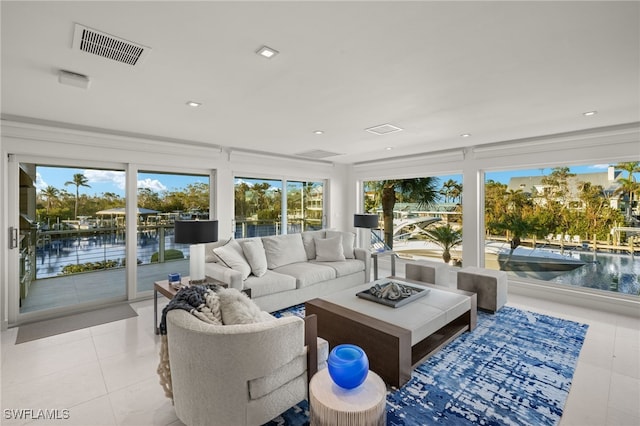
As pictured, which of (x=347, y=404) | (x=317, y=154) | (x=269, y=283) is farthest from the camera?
(x=317, y=154)

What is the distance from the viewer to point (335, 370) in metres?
1.66

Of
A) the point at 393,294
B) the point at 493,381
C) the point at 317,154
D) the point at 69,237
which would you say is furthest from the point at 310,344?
the point at 317,154

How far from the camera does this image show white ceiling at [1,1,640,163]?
1.63 meters

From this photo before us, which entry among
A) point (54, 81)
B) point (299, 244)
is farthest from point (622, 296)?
point (54, 81)

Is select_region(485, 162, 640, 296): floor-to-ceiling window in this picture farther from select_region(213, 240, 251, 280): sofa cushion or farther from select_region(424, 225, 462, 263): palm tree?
select_region(213, 240, 251, 280): sofa cushion

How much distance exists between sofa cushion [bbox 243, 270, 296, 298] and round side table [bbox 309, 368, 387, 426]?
2.05 metres

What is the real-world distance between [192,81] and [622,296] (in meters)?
5.61

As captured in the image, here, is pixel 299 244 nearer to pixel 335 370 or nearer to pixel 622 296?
pixel 335 370

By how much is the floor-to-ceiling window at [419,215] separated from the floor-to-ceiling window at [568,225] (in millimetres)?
680

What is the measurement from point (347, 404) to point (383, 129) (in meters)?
3.24

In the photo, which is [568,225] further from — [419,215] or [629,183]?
[419,215]

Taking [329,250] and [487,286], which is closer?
[487,286]

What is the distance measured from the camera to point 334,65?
2.22 m

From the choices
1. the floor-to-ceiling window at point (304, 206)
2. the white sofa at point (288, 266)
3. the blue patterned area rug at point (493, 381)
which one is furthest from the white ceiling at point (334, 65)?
the floor-to-ceiling window at point (304, 206)
